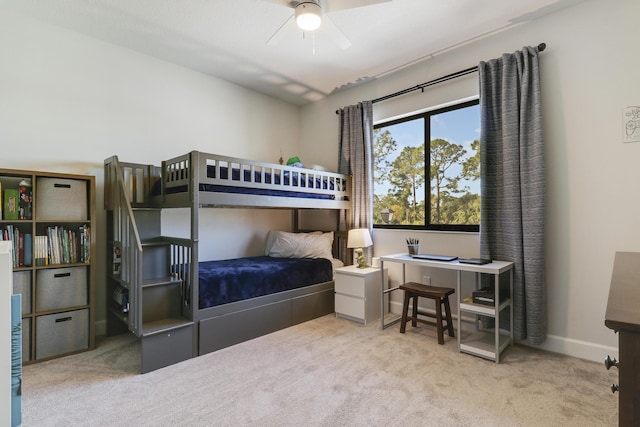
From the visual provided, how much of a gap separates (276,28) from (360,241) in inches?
87.8

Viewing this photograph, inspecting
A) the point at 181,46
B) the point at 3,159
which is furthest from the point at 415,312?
the point at 3,159

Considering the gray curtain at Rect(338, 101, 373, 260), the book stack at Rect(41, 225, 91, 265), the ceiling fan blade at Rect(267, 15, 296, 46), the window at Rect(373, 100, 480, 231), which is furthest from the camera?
the gray curtain at Rect(338, 101, 373, 260)

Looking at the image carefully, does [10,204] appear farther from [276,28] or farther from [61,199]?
[276,28]

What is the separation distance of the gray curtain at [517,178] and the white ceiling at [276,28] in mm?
407

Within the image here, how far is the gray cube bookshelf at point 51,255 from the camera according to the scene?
2.32 m

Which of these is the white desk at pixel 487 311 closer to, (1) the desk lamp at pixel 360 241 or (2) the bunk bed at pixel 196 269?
(1) the desk lamp at pixel 360 241

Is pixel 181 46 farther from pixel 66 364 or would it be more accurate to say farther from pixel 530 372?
pixel 530 372

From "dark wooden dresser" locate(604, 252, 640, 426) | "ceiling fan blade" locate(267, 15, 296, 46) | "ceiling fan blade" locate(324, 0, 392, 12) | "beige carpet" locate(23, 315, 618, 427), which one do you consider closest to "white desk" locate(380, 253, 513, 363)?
"beige carpet" locate(23, 315, 618, 427)

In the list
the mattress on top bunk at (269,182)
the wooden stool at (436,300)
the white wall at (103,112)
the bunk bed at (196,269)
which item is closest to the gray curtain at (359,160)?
the mattress on top bunk at (269,182)

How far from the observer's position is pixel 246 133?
4.09m

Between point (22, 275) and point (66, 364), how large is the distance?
0.73 metres

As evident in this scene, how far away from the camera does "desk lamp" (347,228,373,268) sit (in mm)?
3455

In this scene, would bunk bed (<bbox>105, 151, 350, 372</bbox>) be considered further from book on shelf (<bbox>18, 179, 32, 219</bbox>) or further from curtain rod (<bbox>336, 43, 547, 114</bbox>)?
curtain rod (<bbox>336, 43, 547, 114</bbox>)

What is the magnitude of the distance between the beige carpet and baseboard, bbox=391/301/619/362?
0.27ft
